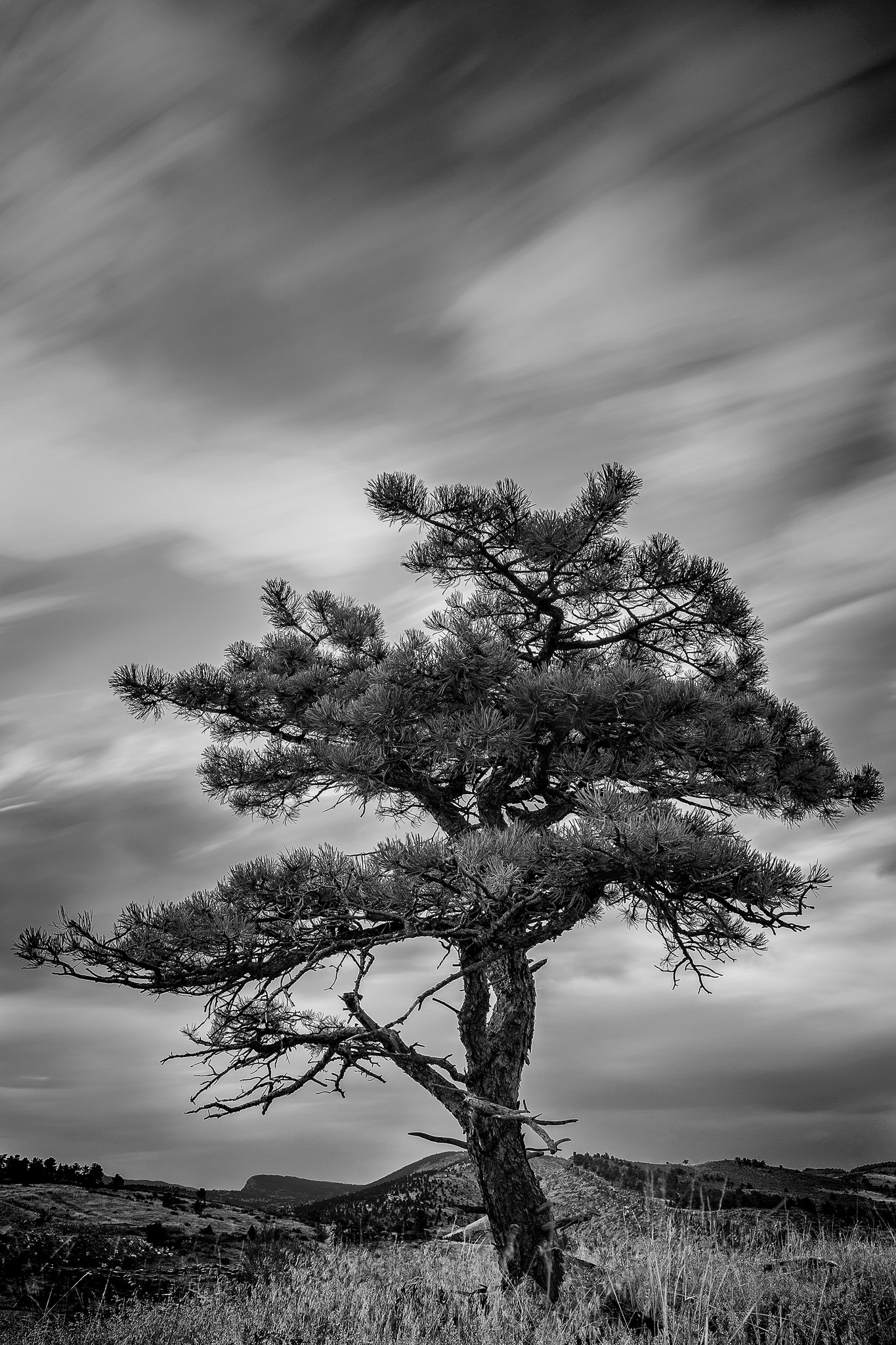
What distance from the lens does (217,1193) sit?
27.6 m

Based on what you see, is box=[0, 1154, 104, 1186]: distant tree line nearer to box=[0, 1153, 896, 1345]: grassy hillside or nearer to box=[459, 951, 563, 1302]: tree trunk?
box=[0, 1153, 896, 1345]: grassy hillside

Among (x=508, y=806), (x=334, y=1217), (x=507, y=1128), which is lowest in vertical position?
(x=334, y=1217)

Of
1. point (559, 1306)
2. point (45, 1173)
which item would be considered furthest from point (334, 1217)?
point (559, 1306)

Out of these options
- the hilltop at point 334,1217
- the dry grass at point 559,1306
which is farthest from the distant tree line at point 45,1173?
the dry grass at point 559,1306

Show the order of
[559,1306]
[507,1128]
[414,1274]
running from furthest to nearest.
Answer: [414,1274]
[507,1128]
[559,1306]

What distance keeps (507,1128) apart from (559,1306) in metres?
1.33

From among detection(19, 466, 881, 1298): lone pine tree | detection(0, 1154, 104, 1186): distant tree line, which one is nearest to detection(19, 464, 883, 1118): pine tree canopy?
detection(19, 466, 881, 1298): lone pine tree

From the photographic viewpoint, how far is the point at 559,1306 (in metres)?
6.45

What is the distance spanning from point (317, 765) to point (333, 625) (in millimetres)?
1950

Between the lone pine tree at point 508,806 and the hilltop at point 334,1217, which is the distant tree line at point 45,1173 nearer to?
the hilltop at point 334,1217

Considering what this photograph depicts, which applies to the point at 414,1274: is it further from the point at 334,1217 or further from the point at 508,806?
the point at 334,1217

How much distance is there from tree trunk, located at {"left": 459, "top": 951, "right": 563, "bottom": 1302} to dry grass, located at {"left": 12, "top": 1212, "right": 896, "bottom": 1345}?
11.2 inches

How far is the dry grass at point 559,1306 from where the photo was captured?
563cm

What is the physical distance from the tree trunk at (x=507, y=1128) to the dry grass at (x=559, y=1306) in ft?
0.93
